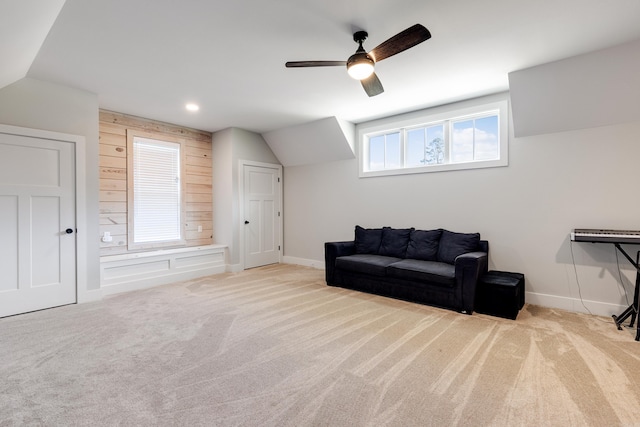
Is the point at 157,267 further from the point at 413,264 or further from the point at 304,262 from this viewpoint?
the point at 413,264

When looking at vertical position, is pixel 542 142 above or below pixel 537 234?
above

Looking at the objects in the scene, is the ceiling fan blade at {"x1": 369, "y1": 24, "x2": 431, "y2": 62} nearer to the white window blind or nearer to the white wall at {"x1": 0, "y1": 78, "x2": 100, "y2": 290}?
the white wall at {"x1": 0, "y1": 78, "x2": 100, "y2": 290}

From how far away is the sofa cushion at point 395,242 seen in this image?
14.6 feet

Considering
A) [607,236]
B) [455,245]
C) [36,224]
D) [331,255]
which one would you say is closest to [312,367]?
[331,255]

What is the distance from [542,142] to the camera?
3.61 metres

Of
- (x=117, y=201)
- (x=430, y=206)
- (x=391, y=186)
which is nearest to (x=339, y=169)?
(x=391, y=186)

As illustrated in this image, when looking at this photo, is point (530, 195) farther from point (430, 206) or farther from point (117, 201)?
point (117, 201)

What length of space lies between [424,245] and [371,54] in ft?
8.83

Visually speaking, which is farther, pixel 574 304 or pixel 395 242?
Result: pixel 395 242

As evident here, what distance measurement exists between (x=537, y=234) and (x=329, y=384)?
3.20 metres

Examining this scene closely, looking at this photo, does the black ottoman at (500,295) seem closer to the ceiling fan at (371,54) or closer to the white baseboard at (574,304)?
the white baseboard at (574,304)

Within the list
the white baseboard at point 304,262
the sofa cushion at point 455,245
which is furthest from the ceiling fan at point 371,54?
the white baseboard at point 304,262

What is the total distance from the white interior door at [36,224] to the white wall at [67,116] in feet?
0.52

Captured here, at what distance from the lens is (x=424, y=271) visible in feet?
11.7
